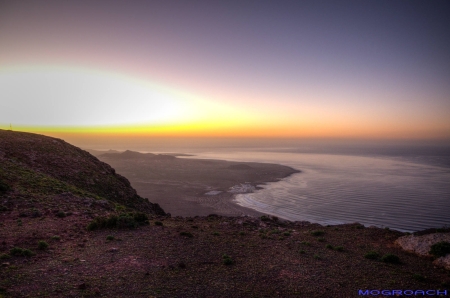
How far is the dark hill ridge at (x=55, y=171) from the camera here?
63.9ft

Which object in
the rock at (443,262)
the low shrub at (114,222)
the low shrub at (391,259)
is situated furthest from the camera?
the low shrub at (114,222)

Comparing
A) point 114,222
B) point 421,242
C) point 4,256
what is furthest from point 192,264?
point 421,242

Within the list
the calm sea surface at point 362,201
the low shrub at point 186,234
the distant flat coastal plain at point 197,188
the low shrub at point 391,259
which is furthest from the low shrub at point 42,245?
the calm sea surface at point 362,201

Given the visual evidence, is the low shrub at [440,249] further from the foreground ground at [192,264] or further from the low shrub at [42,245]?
the low shrub at [42,245]

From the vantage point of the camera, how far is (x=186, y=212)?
3309 centimetres

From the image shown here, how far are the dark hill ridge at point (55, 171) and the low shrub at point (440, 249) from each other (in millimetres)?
22437

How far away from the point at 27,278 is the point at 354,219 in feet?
99.0

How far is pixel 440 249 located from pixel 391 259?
253 cm

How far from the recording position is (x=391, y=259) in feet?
37.0

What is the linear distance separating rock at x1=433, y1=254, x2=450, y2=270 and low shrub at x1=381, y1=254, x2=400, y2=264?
59.6 inches

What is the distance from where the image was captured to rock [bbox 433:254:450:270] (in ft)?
34.8

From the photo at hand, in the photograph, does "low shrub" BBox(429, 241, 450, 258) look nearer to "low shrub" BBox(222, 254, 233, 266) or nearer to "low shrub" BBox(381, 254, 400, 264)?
"low shrub" BBox(381, 254, 400, 264)

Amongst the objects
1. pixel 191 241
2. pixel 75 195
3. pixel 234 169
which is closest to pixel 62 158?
pixel 75 195

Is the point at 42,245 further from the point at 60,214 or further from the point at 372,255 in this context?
the point at 372,255
